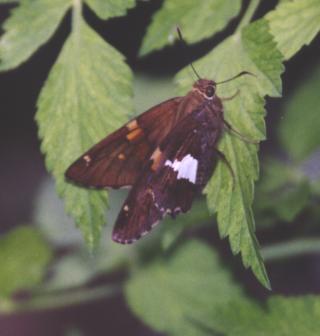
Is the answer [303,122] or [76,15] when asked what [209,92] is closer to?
[76,15]

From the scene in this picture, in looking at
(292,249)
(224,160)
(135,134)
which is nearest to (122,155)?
(135,134)

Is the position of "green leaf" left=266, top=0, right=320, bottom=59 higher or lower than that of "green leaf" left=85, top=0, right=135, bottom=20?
lower

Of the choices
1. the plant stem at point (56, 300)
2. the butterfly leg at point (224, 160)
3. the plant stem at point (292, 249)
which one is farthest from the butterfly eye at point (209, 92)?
the plant stem at point (56, 300)

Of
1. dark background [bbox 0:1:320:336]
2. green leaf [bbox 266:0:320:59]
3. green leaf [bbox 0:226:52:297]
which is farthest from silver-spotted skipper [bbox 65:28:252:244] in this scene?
green leaf [bbox 0:226:52:297]

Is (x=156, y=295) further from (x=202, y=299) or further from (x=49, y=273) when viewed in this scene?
(x=49, y=273)

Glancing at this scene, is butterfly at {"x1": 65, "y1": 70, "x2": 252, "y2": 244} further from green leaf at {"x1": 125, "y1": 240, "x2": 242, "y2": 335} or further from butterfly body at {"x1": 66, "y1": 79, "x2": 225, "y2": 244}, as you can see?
green leaf at {"x1": 125, "y1": 240, "x2": 242, "y2": 335}

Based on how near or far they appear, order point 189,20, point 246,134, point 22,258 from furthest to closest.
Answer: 1. point 22,258
2. point 189,20
3. point 246,134
